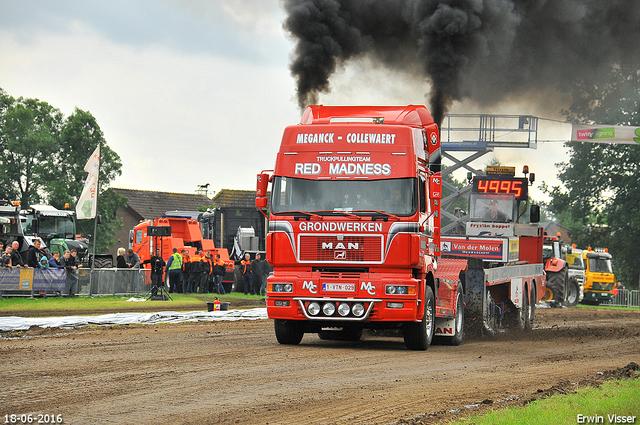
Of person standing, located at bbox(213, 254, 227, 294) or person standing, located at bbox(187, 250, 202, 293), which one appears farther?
person standing, located at bbox(213, 254, 227, 294)

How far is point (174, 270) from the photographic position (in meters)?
30.2

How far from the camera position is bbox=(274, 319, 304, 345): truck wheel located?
543 inches

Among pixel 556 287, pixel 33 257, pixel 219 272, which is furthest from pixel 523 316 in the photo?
pixel 556 287

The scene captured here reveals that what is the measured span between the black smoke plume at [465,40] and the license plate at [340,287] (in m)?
7.93

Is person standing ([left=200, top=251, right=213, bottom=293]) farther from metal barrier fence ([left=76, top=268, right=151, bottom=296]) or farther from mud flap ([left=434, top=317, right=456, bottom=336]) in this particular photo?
mud flap ([left=434, top=317, right=456, bottom=336])

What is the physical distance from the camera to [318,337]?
16438 millimetres

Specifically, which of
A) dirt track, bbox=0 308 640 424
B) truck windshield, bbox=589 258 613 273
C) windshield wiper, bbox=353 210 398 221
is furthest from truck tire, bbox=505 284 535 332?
truck windshield, bbox=589 258 613 273

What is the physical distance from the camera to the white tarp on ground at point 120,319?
16297 millimetres

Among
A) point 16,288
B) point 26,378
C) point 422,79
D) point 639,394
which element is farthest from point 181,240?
point 639,394

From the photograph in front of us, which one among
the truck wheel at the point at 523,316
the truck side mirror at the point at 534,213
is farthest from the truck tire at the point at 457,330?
the truck side mirror at the point at 534,213

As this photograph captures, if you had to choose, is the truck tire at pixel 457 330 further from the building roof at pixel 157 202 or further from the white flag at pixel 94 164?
the building roof at pixel 157 202

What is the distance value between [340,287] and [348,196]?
1.44 metres

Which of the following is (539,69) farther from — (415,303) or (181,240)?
(181,240)

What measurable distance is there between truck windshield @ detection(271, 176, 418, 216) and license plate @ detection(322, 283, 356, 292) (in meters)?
1.15
